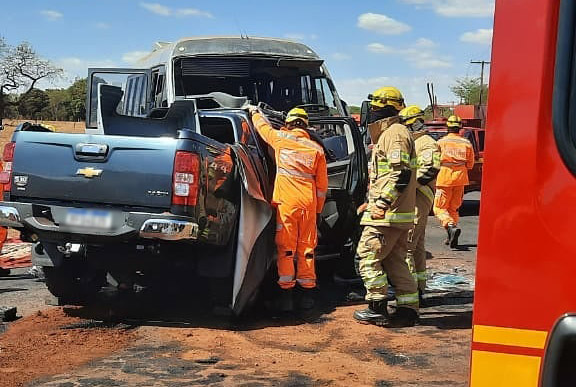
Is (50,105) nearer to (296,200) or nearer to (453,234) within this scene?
(453,234)

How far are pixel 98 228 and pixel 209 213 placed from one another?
2.82 ft

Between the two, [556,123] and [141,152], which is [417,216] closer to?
[141,152]

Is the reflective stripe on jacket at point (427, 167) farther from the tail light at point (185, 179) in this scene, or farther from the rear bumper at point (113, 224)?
the rear bumper at point (113, 224)

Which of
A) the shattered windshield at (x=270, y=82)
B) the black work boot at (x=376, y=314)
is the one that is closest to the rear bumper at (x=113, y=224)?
the black work boot at (x=376, y=314)

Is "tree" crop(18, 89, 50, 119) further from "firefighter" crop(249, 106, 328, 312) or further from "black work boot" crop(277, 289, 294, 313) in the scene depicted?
"black work boot" crop(277, 289, 294, 313)

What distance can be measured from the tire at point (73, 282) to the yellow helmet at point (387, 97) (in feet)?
10.1

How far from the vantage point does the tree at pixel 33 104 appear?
3968cm

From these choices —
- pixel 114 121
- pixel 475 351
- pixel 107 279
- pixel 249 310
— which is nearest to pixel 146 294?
pixel 107 279

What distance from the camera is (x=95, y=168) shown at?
5379mm

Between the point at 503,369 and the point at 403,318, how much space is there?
4.50 metres

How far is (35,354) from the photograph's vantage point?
5.05 metres

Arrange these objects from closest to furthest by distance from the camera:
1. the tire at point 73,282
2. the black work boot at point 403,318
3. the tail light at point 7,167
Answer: the tail light at point 7,167, the black work boot at point 403,318, the tire at point 73,282

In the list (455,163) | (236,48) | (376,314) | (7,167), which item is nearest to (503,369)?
(376,314)

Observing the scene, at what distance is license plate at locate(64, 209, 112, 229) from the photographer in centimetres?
534
